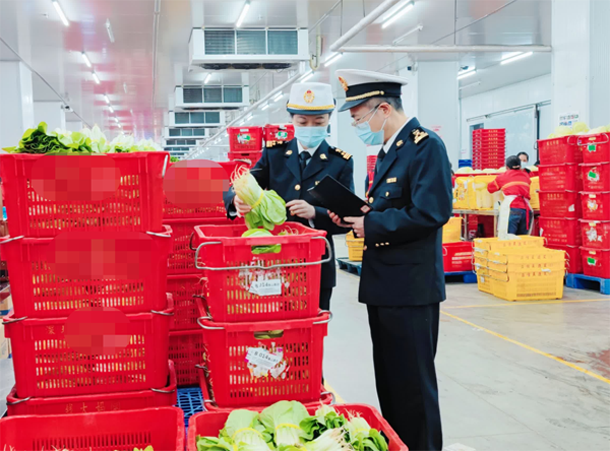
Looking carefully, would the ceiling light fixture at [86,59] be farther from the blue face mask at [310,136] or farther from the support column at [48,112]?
the blue face mask at [310,136]

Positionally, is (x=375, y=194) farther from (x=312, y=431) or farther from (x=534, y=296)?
(x=534, y=296)

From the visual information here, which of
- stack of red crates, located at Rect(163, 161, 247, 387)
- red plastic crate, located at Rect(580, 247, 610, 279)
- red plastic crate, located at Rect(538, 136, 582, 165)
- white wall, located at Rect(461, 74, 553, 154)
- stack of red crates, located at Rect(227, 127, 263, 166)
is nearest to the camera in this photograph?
stack of red crates, located at Rect(163, 161, 247, 387)

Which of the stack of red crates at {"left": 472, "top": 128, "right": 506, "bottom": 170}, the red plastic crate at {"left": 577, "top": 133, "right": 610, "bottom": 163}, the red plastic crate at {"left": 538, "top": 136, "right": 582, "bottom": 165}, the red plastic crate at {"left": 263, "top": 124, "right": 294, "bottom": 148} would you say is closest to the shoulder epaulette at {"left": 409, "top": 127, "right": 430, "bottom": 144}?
the red plastic crate at {"left": 263, "top": 124, "right": 294, "bottom": 148}

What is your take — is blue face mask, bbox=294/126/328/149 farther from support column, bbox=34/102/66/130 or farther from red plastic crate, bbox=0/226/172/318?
support column, bbox=34/102/66/130

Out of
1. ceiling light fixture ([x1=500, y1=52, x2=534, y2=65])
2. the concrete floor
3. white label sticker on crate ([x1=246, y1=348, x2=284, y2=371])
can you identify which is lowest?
the concrete floor

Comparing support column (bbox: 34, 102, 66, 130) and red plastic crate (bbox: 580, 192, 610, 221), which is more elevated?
support column (bbox: 34, 102, 66, 130)

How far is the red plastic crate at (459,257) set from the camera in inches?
331

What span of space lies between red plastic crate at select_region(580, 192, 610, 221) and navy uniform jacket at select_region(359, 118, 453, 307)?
214 inches

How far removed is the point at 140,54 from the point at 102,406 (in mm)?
12271

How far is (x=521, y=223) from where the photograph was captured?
8781mm

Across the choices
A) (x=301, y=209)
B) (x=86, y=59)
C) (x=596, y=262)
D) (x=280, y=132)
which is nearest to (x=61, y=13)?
(x=86, y=59)

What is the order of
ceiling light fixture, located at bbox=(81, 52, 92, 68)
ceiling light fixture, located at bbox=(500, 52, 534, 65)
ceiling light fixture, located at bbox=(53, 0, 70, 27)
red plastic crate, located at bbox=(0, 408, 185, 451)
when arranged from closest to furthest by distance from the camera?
red plastic crate, located at bbox=(0, 408, 185, 451) → ceiling light fixture, located at bbox=(53, 0, 70, 27) → ceiling light fixture, located at bbox=(81, 52, 92, 68) → ceiling light fixture, located at bbox=(500, 52, 534, 65)

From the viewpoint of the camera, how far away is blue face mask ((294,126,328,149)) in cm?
297

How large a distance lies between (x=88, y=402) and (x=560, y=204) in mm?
6830
